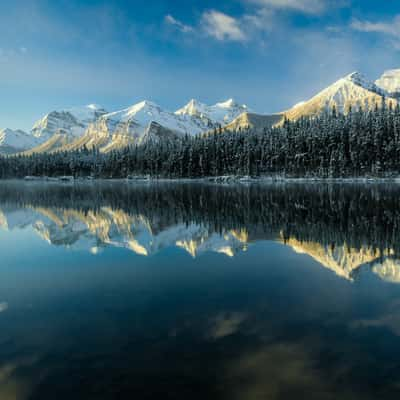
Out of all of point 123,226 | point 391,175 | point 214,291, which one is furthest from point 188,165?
point 214,291

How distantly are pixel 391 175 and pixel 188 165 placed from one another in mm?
77115

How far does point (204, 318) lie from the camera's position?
1037 centimetres

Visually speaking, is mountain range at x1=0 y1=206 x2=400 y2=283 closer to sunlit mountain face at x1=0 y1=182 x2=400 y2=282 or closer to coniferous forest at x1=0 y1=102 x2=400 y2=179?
sunlit mountain face at x1=0 y1=182 x2=400 y2=282

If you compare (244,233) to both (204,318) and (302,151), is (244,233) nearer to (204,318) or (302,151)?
(204,318)

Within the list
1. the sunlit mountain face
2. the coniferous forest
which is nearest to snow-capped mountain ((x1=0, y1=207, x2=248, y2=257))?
the sunlit mountain face

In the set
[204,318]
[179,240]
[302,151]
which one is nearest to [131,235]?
[179,240]

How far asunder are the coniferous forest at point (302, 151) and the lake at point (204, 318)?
91587 millimetres

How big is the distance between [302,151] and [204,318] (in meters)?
114

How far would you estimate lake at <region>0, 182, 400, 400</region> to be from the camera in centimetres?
721

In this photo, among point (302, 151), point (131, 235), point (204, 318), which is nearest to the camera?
point (204, 318)

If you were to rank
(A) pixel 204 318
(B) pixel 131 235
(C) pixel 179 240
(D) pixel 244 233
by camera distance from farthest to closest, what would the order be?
(B) pixel 131 235
(D) pixel 244 233
(C) pixel 179 240
(A) pixel 204 318

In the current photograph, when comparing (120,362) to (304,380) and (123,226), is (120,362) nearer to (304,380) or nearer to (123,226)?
(304,380)

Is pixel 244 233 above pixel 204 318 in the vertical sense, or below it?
above

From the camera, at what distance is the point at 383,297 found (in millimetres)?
11656
